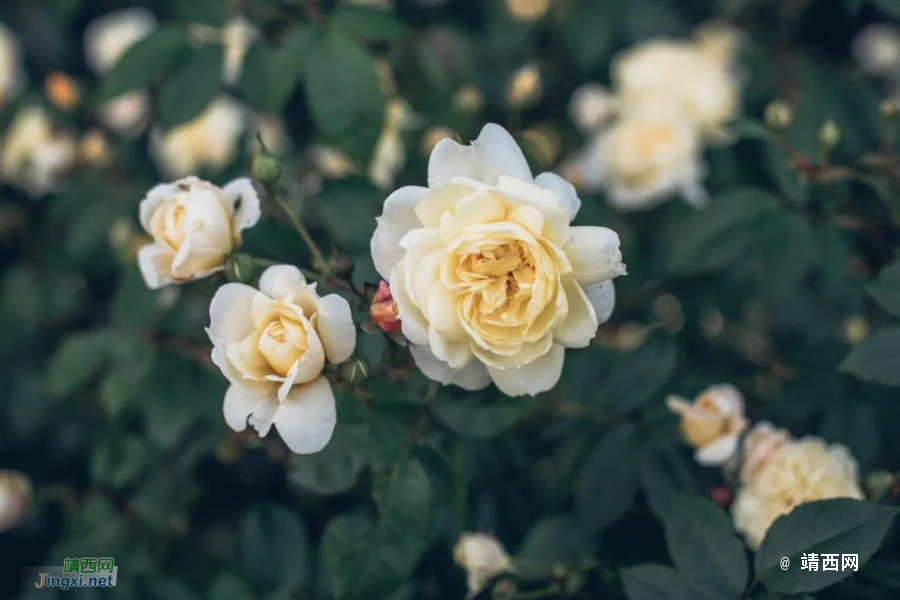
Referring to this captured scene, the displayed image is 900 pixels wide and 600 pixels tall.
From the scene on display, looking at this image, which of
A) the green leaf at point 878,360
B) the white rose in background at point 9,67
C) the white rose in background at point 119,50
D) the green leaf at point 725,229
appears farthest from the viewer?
the white rose in background at point 9,67

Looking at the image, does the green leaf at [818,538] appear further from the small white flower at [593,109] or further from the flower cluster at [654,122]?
the small white flower at [593,109]

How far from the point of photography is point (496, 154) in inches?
34.3

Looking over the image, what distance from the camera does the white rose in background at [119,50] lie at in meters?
1.99

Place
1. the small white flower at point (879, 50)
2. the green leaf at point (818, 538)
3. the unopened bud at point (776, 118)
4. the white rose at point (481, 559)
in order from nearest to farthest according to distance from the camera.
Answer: the green leaf at point (818, 538) → the white rose at point (481, 559) → the unopened bud at point (776, 118) → the small white flower at point (879, 50)

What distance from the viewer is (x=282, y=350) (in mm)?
864

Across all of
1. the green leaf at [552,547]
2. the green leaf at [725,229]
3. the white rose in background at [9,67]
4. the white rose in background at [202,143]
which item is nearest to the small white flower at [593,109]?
the green leaf at [725,229]

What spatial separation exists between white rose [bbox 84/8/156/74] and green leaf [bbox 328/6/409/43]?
0.86m

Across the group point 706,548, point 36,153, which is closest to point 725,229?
point 706,548

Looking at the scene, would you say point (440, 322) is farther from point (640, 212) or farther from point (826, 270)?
point (640, 212)

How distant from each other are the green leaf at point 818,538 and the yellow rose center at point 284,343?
589mm

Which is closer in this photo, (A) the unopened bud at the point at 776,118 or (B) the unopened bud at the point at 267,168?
(B) the unopened bud at the point at 267,168

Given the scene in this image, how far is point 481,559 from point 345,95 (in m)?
0.78

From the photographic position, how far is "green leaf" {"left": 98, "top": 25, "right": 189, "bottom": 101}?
4.94 feet

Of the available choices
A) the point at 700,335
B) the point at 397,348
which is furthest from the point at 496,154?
the point at 700,335
